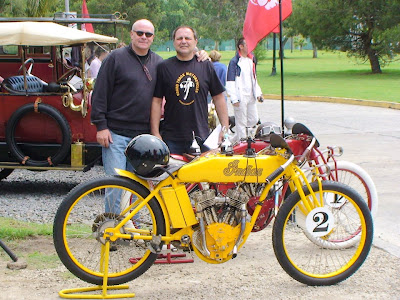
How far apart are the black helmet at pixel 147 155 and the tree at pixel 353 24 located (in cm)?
3136

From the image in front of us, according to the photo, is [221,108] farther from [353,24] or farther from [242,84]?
[353,24]

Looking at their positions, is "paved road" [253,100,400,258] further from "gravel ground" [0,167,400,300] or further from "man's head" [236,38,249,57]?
"man's head" [236,38,249,57]

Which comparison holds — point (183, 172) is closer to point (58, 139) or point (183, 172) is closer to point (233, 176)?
point (233, 176)

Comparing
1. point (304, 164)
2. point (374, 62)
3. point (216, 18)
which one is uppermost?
point (216, 18)

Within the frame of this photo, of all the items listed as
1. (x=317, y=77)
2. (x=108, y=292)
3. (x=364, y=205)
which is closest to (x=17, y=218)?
(x=108, y=292)

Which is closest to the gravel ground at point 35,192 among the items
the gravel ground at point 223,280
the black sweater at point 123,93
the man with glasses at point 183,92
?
the gravel ground at point 223,280

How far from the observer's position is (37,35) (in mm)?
8312

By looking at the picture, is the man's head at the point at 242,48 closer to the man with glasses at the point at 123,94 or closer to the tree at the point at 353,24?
the man with glasses at the point at 123,94

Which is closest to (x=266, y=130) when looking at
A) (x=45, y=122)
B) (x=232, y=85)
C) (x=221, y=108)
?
(x=221, y=108)

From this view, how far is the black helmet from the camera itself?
4.74 m

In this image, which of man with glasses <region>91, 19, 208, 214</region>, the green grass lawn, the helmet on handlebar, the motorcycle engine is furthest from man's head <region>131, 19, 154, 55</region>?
the green grass lawn

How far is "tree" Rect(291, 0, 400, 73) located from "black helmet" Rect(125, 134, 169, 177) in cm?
3136

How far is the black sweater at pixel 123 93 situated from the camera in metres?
5.86

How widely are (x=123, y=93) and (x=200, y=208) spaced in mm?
1575
